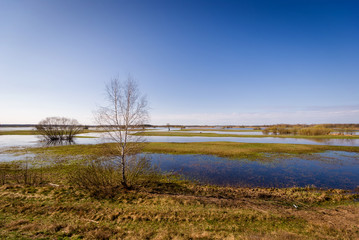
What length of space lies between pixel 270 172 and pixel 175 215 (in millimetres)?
15433

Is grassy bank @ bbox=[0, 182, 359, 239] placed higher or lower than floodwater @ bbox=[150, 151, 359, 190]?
higher

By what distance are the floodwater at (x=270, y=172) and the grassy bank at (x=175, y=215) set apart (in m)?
3.09

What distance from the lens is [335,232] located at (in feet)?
24.0

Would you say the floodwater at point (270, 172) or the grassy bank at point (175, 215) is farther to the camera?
the floodwater at point (270, 172)

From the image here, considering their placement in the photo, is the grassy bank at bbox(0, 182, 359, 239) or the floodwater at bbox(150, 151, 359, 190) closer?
the grassy bank at bbox(0, 182, 359, 239)

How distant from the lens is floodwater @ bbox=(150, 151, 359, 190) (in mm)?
15805

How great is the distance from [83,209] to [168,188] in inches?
273

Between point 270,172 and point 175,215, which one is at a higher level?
point 175,215

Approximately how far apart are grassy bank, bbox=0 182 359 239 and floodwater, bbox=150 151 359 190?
309 centimetres

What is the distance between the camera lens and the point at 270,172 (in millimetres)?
18938

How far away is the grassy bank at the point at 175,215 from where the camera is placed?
23.2 feet

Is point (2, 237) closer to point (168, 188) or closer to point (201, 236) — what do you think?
point (201, 236)

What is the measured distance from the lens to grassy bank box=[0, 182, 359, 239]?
7.07m

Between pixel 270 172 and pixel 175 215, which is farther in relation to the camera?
pixel 270 172
